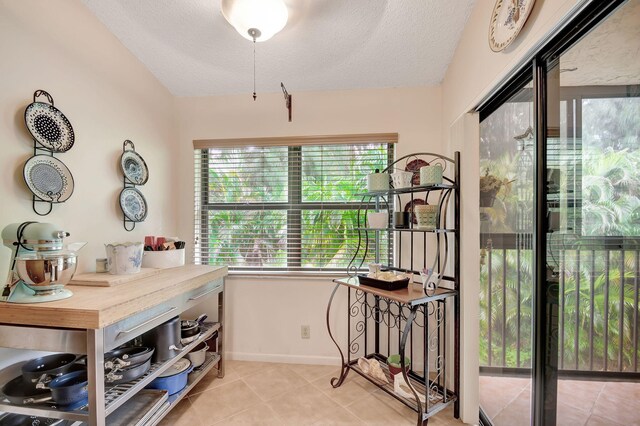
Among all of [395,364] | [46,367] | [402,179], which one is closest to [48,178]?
[46,367]

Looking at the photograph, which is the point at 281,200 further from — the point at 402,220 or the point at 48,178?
the point at 48,178

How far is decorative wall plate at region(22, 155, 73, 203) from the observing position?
1.35m

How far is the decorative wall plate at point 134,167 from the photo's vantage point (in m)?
1.91

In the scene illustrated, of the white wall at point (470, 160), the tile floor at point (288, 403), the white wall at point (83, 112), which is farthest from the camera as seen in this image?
the tile floor at point (288, 403)

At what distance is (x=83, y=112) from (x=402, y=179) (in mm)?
2002

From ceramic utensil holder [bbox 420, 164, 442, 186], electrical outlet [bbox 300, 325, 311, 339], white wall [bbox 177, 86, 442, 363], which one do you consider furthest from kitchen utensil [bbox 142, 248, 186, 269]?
ceramic utensil holder [bbox 420, 164, 442, 186]

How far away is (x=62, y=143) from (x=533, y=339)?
2.48 m

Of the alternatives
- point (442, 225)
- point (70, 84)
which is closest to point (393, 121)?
point (442, 225)

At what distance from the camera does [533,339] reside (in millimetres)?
1121

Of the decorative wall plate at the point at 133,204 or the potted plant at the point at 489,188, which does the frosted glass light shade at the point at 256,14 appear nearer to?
the decorative wall plate at the point at 133,204

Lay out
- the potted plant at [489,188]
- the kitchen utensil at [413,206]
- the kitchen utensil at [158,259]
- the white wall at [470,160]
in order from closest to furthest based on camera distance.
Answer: the white wall at [470,160]
the potted plant at [489,188]
the kitchen utensil at [413,206]
the kitchen utensil at [158,259]

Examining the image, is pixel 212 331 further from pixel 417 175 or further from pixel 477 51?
pixel 477 51

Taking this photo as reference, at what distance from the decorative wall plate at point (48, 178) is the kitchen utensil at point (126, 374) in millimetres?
951

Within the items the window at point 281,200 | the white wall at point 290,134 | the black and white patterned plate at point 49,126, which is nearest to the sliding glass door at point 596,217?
the white wall at point 290,134
